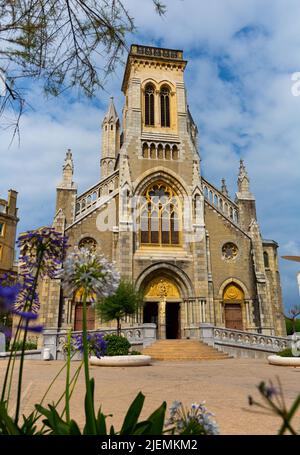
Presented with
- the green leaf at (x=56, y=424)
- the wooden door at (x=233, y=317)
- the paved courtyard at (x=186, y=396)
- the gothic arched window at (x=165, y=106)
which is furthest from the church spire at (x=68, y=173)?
the green leaf at (x=56, y=424)

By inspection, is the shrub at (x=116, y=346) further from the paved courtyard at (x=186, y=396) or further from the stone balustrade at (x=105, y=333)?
the paved courtyard at (x=186, y=396)

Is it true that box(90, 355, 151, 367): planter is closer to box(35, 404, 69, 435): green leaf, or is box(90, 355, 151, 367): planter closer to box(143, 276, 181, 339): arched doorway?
box(143, 276, 181, 339): arched doorway

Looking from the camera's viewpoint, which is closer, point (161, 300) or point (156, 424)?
point (156, 424)

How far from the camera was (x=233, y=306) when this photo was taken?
24797 millimetres

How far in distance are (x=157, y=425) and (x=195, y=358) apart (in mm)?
17836

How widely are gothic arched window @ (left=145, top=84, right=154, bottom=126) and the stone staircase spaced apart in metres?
17.7

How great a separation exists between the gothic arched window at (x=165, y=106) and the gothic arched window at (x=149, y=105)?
32.3 inches

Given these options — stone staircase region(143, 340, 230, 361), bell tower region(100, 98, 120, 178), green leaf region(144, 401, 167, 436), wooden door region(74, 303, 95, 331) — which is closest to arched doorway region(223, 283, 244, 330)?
stone staircase region(143, 340, 230, 361)

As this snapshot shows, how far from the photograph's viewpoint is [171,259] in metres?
24.5

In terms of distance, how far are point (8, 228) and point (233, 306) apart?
88.8ft

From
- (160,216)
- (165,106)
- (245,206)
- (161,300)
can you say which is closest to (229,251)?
(245,206)

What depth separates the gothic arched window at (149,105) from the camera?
28.8m

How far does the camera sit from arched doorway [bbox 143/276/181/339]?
24125 mm

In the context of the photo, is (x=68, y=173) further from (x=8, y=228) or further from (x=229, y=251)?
(x=8, y=228)
